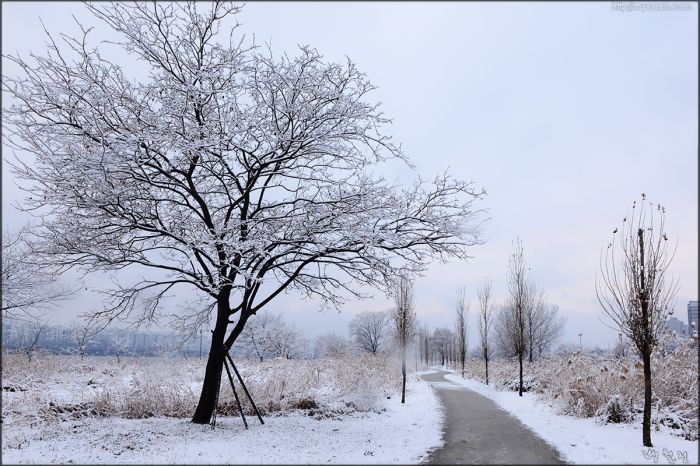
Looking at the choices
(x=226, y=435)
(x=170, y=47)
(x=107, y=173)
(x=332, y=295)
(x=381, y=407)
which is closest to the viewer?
(x=107, y=173)

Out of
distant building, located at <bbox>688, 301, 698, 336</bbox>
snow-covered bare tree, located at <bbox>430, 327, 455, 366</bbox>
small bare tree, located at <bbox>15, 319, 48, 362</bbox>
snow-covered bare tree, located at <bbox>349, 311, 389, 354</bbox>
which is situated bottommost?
snow-covered bare tree, located at <bbox>430, 327, 455, 366</bbox>

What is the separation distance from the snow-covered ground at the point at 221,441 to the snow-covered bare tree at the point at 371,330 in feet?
205

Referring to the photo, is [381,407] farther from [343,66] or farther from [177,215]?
[343,66]

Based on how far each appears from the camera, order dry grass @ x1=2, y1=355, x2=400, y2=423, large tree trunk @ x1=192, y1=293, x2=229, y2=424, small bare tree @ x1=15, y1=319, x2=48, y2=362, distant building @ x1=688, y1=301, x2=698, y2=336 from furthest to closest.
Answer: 1. small bare tree @ x1=15, y1=319, x2=48, y2=362
2. distant building @ x1=688, y1=301, x2=698, y2=336
3. dry grass @ x1=2, y1=355, x2=400, y2=423
4. large tree trunk @ x1=192, y1=293, x2=229, y2=424

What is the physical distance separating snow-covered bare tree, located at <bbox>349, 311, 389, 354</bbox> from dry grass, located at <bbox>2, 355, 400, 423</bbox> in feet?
179

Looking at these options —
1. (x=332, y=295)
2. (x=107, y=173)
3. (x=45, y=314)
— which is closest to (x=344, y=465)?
(x=332, y=295)

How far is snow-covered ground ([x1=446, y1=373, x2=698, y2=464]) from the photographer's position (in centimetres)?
709

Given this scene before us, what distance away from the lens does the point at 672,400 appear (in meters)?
9.98

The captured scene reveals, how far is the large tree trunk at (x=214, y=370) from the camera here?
9.62 meters

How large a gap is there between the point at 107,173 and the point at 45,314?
53.9 feet

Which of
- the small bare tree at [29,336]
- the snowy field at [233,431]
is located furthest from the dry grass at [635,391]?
the small bare tree at [29,336]

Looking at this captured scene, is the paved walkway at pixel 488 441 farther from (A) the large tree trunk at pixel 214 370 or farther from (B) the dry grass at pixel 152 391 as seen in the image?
(A) the large tree trunk at pixel 214 370

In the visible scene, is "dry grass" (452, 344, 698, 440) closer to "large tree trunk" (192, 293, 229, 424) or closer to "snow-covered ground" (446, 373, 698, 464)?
"snow-covered ground" (446, 373, 698, 464)

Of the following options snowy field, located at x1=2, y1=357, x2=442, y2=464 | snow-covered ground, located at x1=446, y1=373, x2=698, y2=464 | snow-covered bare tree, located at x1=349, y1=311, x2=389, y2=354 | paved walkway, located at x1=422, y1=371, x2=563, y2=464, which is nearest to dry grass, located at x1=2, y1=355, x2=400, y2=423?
snowy field, located at x1=2, y1=357, x2=442, y2=464
